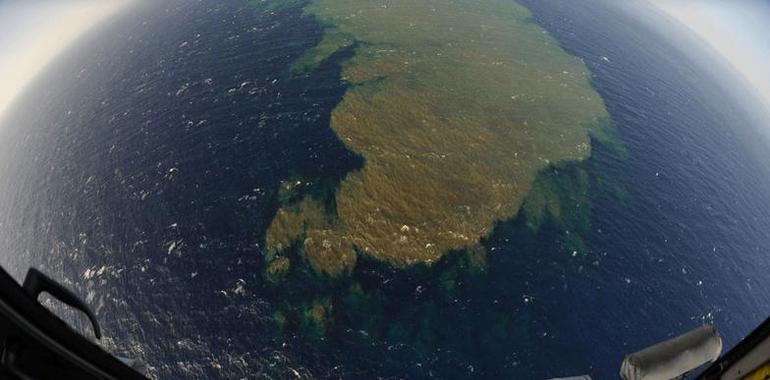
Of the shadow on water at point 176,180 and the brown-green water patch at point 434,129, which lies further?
the brown-green water patch at point 434,129

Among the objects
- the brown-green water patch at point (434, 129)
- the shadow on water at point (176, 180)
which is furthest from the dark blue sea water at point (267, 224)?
the brown-green water patch at point (434, 129)

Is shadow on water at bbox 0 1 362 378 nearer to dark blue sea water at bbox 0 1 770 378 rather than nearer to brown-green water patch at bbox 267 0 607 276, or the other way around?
dark blue sea water at bbox 0 1 770 378

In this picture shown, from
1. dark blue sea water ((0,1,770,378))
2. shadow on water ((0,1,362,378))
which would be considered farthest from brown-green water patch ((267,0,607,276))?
shadow on water ((0,1,362,378))

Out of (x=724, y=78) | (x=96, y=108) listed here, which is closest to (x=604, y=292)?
(x=96, y=108)

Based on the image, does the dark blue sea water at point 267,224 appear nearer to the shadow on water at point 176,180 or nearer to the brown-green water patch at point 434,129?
the shadow on water at point 176,180

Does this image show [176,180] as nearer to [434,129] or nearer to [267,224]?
[267,224]

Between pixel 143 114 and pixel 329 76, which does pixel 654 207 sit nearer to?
pixel 329 76

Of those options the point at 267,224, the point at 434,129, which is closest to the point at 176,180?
the point at 267,224

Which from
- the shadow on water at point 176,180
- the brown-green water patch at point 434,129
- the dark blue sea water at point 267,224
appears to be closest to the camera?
the dark blue sea water at point 267,224
